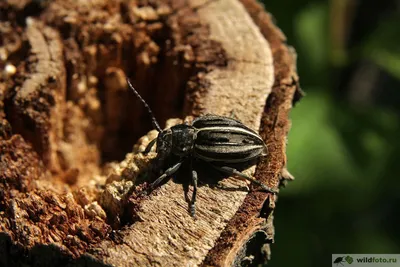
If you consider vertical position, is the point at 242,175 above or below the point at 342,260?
above

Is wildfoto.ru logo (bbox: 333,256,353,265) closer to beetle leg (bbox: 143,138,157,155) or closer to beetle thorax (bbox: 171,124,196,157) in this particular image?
beetle thorax (bbox: 171,124,196,157)

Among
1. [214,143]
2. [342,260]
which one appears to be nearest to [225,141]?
[214,143]

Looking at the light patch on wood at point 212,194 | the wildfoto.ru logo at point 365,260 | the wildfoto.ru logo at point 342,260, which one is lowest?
the wildfoto.ru logo at point 365,260

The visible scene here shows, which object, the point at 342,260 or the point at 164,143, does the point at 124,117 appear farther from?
the point at 342,260

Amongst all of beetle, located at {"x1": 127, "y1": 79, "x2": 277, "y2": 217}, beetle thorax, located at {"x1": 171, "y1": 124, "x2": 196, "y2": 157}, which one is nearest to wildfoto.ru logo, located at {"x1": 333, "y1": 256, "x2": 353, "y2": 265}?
beetle, located at {"x1": 127, "y1": 79, "x2": 277, "y2": 217}

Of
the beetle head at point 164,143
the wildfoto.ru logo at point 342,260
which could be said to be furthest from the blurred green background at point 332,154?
the beetle head at point 164,143

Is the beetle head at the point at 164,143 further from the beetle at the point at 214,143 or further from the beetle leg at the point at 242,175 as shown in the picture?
the beetle leg at the point at 242,175

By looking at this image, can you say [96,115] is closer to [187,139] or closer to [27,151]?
[27,151]
